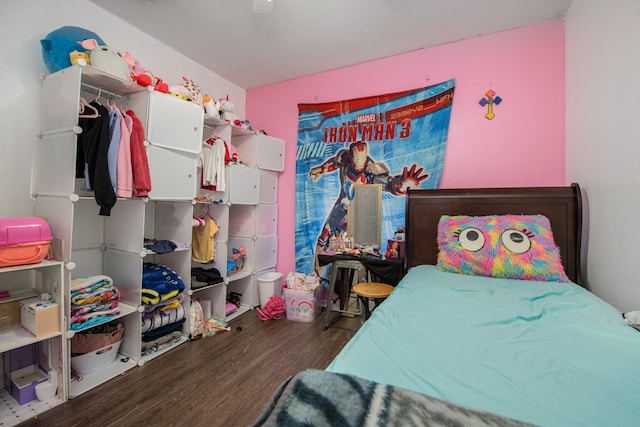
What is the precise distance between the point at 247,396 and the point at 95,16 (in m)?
2.92

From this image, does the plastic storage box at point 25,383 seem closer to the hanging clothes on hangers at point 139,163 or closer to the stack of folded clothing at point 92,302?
the stack of folded clothing at point 92,302

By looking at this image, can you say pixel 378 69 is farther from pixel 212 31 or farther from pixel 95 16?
pixel 95 16

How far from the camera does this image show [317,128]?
3184mm

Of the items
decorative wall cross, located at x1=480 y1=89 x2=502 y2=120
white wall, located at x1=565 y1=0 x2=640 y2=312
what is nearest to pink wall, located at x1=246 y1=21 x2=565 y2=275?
decorative wall cross, located at x1=480 y1=89 x2=502 y2=120

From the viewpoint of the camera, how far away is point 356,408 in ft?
1.92

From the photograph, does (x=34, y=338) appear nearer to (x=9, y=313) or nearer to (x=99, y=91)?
(x=9, y=313)

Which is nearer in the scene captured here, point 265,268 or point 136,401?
point 136,401

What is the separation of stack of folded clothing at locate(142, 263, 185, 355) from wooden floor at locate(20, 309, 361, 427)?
0.12m

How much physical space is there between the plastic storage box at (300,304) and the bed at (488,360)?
1.31 metres

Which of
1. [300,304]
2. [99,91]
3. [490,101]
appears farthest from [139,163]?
[490,101]

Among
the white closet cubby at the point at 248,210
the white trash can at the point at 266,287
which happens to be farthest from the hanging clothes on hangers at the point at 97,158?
the white trash can at the point at 266,287

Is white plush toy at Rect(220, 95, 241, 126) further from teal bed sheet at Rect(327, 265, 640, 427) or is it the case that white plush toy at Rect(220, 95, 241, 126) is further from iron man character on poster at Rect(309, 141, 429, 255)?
teal bed sheet at Rect(327, 265, 640, 427)

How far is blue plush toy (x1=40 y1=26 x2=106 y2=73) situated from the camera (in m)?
1.79

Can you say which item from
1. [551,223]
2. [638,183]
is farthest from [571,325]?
[551,223]
